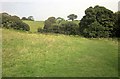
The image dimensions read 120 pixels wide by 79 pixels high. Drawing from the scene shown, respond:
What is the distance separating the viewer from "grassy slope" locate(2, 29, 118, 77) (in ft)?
57.3

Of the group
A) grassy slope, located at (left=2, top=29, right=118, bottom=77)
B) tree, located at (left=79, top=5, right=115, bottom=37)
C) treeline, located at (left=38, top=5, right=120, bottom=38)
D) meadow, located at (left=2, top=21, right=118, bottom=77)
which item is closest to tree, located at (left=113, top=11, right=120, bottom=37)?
treeline, located at (left=38, top=5, right=120, bottom=38)

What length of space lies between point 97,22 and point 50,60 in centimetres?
2836

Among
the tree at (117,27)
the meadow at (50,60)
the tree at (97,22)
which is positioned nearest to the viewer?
the meadow at (50,60)

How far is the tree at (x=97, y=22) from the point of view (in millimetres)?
46594

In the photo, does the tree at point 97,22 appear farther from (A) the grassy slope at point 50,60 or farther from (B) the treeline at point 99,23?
(A) the grassy slope at point 50,60

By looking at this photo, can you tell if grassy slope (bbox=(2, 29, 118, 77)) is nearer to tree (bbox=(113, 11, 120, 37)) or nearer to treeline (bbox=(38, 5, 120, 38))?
treeline (bbox=(38, 5, 120, 38))

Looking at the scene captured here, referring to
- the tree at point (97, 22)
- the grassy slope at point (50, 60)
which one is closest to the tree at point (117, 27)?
the tree at point (97, 22)

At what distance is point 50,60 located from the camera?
21.0m

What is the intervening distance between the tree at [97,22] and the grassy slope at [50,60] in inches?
774

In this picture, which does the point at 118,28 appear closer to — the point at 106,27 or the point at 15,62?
the point at 106,27

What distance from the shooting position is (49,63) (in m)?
19.9

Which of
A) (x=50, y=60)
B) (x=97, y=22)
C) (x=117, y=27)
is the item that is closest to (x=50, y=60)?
(x=50, y=60)

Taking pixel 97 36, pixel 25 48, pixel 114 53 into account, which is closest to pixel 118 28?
pixel 97 36

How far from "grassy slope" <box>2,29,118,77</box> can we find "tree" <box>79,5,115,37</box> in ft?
64.5
